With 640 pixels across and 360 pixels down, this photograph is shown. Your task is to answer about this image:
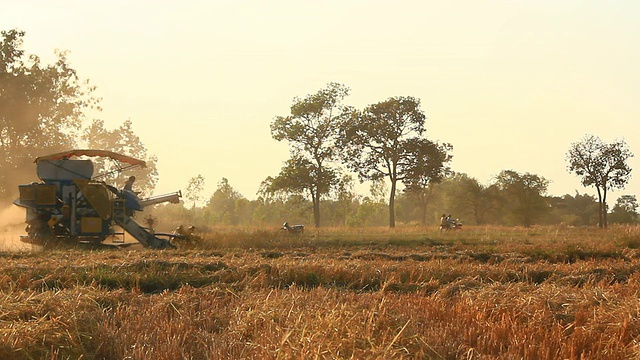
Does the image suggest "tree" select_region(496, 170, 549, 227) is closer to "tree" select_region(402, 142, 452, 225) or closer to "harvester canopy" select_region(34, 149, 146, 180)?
"tree" select_region(402, 142, 452, 225)

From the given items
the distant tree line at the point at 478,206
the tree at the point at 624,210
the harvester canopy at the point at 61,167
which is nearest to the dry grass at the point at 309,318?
the harvester canopy at the point at 61,167

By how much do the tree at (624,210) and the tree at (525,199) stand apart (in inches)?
Answer: 811

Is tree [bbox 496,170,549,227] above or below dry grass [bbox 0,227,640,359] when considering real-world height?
above

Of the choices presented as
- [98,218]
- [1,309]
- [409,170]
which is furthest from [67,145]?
[1,309]

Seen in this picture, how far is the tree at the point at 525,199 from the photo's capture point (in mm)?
66000

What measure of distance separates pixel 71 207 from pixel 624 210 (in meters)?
81.3

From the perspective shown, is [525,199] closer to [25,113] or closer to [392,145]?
[392,145]

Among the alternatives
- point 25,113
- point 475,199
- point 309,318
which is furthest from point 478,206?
point 309,318

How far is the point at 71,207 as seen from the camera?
2150cm

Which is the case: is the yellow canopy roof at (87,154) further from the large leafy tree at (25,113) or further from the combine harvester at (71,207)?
the large leafy tree at (25,113)

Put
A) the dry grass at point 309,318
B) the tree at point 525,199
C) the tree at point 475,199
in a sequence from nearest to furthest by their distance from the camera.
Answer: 1. the dry grass at point 309,318
2. the tree at point 525,199
3. the tree at point 475,199

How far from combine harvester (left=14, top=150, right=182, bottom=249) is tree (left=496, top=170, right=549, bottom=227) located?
50397 mm

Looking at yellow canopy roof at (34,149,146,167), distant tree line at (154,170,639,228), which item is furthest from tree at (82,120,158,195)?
yellow canopy roof at (34,149,146,167)

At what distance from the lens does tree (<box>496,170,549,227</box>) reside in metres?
66.0
